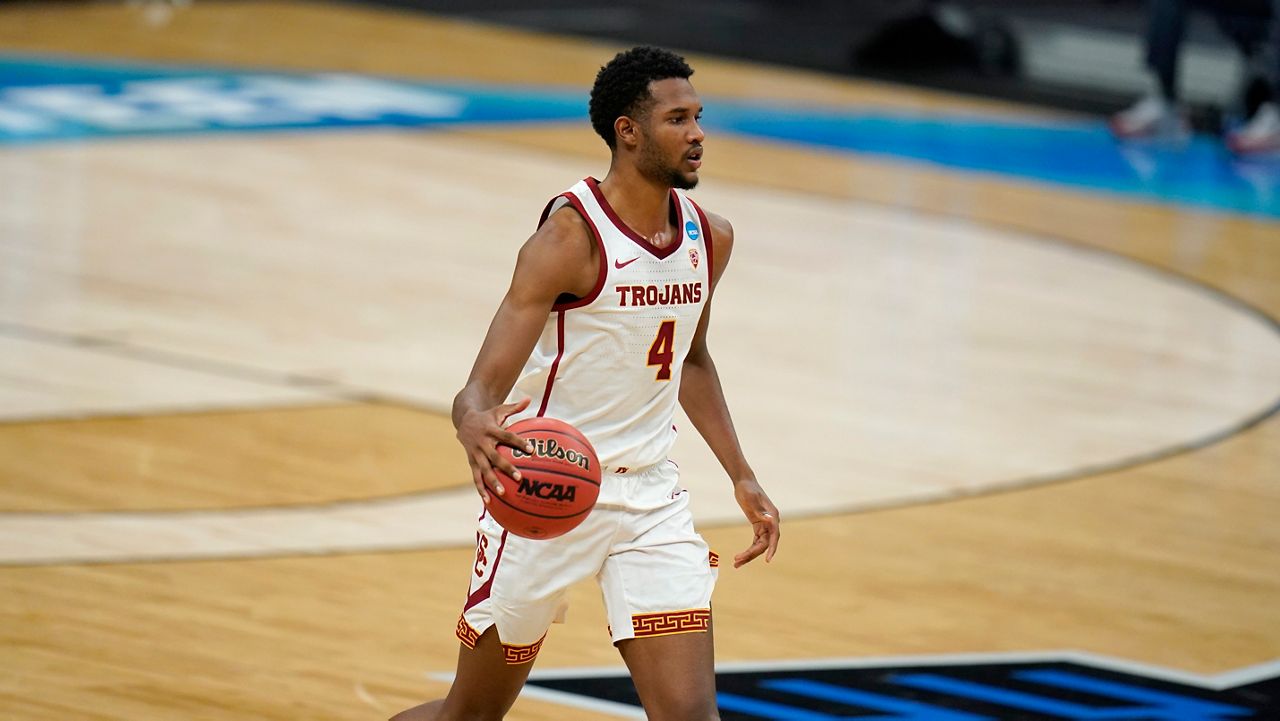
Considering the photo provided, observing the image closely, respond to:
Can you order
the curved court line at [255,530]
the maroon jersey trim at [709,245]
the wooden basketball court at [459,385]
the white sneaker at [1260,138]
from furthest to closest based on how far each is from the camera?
the white sneaker at [1260,138]
the curved court line at [255,530]
the wooden basketball court at [459,385]
the maroon jersey trim at [709,245]

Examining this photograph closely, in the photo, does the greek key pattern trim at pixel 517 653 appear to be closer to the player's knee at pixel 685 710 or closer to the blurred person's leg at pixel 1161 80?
the player's knee at pixel 685 710

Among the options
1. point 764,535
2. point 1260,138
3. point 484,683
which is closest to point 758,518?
point 764,535

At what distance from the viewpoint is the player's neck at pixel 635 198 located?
475 cm

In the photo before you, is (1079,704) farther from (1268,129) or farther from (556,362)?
(1268,129)

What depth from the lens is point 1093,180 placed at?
15.2 metres

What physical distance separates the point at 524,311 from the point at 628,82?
1.82 ft

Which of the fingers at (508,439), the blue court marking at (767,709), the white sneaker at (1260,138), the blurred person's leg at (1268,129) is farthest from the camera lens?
the white sneaker at (1260,138)

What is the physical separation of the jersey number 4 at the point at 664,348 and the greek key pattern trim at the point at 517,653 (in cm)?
64

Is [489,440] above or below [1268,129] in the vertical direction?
above

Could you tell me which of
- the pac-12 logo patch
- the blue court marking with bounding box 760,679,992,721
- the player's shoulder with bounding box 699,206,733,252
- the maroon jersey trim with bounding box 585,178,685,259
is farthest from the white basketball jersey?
the blue court marking with bounding box 760,679,992,721

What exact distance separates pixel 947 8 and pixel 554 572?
1697 centimetres

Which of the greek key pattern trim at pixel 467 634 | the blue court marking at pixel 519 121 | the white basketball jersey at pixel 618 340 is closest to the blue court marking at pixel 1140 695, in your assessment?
the white basketball jersey at pixel 618 340

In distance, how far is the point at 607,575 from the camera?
479cm

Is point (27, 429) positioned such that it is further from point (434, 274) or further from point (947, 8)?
point (947, 8)
